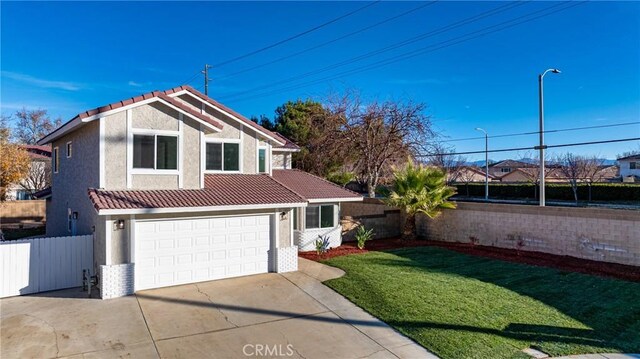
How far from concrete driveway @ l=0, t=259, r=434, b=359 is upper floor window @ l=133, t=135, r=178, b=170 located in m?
3.77

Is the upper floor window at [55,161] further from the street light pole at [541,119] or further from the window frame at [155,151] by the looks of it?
the street light pole at [541,119]

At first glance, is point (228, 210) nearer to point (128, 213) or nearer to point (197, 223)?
point (197, 223)

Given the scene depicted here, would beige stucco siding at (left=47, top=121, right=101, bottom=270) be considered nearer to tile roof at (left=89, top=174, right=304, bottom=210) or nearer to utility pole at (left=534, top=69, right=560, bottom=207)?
tile roof at (left=89, top=174, right=304, bottom=210)

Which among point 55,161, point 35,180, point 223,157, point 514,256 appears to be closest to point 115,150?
point 223,157

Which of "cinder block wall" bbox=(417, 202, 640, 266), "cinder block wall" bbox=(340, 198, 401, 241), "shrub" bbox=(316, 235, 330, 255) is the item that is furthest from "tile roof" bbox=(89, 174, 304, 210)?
"cinder block wall" bbox=(417, 202, 640, 266)

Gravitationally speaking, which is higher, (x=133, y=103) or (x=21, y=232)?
→ (x=133, y=103)

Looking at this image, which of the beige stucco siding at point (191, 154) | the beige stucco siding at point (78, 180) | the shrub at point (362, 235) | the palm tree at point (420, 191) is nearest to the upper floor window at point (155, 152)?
the beige stucco siding at point (191, 154)

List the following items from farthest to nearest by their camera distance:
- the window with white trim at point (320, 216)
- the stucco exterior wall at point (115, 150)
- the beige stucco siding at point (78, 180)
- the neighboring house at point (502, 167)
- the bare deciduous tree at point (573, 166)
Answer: the neighboring house at point (502, 167), the bare deciduous tree at point (573, 166), the window with white trim at point (320, 216), the beige stucco siding at point (78, 180), the stucco exterior wall at point (115, 150)

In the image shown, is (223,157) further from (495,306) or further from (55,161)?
(495,306)

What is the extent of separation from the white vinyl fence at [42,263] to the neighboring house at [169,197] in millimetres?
607

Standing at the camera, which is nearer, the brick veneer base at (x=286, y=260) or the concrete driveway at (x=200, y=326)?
the concrete driveway at (x=200, y=326)

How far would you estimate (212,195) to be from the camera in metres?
11.8

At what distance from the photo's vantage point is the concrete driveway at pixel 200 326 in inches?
278

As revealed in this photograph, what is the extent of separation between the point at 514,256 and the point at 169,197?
41.9 ft
